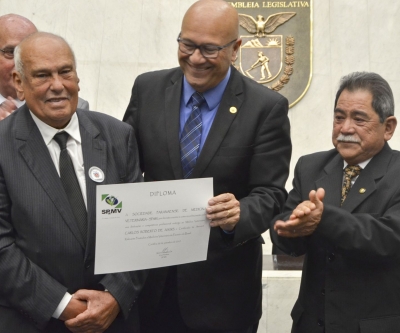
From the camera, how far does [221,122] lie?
3.42 metres

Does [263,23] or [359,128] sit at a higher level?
[263,23]

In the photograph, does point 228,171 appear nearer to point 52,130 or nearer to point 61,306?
point 52,130

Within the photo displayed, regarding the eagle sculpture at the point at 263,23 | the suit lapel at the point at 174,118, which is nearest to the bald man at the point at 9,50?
the suit lapel at the point at 174,118

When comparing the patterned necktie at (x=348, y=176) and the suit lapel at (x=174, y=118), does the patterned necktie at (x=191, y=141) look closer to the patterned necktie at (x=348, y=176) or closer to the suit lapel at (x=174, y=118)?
the suit lapel at (x=174, y=118)

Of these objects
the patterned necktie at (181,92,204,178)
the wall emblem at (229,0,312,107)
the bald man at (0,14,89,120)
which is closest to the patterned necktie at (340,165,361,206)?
the patterned necktie at (181,92,204,178)

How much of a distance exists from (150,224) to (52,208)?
402 mm

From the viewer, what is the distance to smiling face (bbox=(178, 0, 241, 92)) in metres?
3.30

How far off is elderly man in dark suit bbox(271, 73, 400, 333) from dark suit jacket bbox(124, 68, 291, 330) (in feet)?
0.61

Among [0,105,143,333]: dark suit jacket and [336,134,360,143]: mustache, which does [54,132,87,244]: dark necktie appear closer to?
[0,105,143,333]: dark suit jacket

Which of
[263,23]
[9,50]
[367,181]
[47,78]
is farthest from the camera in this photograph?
[263,23]

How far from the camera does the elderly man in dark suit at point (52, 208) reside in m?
Answer: 2.93

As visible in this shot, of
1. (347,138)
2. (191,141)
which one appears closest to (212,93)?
(191,141)

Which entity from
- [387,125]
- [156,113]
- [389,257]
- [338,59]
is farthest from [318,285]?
[338,59]

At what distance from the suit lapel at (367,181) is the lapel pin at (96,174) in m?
1.08
